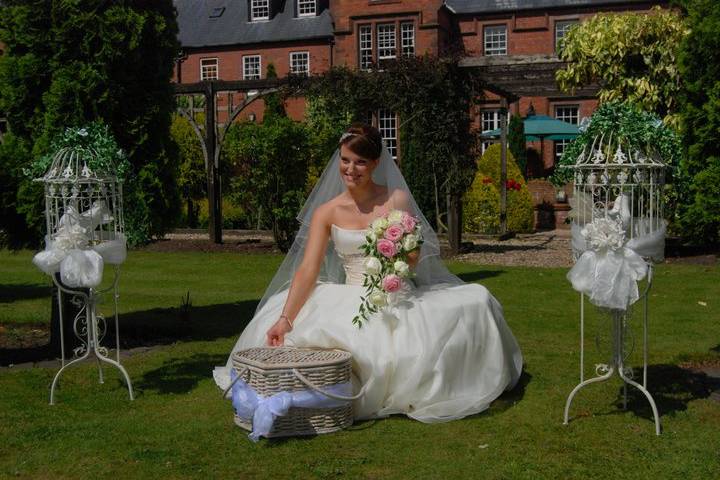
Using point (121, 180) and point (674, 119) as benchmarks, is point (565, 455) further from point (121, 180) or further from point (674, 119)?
point (674, 119)

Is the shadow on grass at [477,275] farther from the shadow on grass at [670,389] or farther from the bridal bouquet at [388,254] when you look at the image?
the bridal bouquet at [388,254]

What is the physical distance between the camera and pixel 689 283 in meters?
11.6

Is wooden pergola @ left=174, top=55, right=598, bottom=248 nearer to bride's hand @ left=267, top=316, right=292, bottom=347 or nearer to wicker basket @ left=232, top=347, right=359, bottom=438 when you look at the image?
bride's hand @ left=267, top=316, right=292, bottom=347

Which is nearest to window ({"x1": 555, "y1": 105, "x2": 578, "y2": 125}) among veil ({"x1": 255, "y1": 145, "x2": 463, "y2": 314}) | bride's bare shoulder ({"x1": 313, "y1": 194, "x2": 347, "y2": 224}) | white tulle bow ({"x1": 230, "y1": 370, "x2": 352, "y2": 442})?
veil ({"x1": 255, "y1": 145, "x2": 463, "y2": 314})

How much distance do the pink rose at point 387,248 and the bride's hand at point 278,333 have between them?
33.8 inches

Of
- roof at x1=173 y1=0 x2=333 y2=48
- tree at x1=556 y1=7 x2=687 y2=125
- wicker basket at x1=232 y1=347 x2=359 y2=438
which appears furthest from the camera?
roof at x1=173 y1=0 x2=333 y2=48

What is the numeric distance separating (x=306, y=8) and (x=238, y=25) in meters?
3.62

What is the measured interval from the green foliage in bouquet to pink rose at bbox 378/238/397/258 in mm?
14160

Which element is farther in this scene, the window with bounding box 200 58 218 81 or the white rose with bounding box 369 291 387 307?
the window with bounding box 200 58 218 81

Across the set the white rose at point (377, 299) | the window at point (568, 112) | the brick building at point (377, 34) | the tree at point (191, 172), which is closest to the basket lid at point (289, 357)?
the white rose at point (377, 299)

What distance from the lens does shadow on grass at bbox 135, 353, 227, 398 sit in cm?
647

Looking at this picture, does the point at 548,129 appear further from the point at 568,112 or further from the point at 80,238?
the point at 80,238

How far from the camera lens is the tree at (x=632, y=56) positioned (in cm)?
1526

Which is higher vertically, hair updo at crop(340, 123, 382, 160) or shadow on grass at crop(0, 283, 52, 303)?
hair updo at crop(340, 123, 382, 160)
